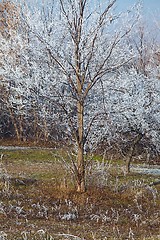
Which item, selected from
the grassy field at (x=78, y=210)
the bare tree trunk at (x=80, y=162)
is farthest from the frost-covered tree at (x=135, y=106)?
the bare tree trunk at (x=80, y=162)

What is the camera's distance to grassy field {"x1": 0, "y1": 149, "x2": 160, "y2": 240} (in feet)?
18.6

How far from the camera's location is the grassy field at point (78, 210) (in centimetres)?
567

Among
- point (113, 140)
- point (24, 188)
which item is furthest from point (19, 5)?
point (24, 188)

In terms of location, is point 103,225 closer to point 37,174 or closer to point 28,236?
point 28,236

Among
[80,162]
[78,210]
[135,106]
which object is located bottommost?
[78,210]

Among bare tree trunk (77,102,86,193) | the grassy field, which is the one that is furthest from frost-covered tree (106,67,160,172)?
bare tree trunk (77,102,86,193)

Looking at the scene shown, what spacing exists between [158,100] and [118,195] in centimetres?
1143

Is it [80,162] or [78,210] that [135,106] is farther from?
[78,210]

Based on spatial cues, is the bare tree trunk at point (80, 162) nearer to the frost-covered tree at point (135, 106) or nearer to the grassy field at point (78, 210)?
the grassy field at point (78, 210)

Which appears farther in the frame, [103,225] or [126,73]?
[126,73]

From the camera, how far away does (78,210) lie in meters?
7.66

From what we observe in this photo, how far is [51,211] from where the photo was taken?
7.46 m

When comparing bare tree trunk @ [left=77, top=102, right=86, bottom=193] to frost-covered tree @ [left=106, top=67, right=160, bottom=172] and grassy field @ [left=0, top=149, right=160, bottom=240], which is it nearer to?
grassy field @ [left=0, top=149, right=160, bottom=240]

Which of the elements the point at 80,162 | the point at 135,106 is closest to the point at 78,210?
the point at 80,162
